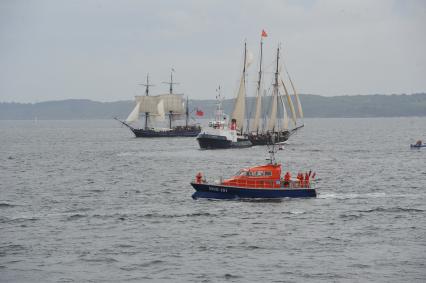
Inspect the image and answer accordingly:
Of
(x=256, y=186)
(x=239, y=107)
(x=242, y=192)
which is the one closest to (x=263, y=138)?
(x=239, y=107)

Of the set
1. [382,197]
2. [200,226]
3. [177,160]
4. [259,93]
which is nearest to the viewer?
[200,226]

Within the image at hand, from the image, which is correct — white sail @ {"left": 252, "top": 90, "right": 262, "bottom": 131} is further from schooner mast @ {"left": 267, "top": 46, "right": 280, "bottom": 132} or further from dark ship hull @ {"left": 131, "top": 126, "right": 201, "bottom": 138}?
dark ship hull @ {"left": 131, "top": 126, "right": 201, "bottom": 138}

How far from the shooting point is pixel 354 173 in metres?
85.8

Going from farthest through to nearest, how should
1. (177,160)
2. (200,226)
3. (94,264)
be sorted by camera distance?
(177,160)
(200,226)
(94,264)

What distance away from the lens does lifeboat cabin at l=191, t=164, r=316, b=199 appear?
2280 inches

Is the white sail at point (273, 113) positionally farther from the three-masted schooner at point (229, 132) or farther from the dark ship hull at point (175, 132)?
the dark ship hull at point (175, 132)

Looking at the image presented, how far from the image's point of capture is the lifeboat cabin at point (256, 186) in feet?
190

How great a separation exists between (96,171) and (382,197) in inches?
1605

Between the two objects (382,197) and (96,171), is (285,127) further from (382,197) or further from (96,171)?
(382,197)

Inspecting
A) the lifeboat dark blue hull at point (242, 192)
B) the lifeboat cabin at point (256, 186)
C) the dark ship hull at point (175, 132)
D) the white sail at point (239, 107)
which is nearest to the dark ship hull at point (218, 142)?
the white sail at point (239, 107)

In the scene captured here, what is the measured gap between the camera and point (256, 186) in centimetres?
5812

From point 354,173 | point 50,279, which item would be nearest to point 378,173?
point 354,173

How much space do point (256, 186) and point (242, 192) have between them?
3.91ft

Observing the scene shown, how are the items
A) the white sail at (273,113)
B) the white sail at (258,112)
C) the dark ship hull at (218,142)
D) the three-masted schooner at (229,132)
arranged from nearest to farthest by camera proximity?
1. the dark ship hull at (218,142)
2. the three-masted schooner at (229,132)
3. the white sail at (273,113)
4. the white sail at (258,112)
